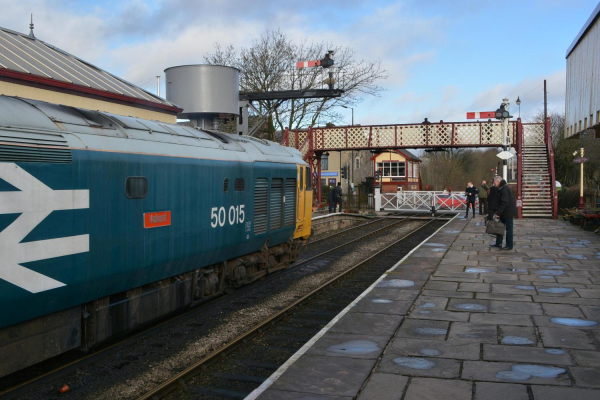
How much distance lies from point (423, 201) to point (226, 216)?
1048 inches

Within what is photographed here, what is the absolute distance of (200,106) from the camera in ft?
57.6

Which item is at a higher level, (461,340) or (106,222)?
(106,222)

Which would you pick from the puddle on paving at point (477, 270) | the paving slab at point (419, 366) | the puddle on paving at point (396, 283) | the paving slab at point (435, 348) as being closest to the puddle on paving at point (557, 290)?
the puddle on paving at point (477, 270)

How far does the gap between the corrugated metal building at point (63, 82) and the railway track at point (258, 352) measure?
7708 millimetres

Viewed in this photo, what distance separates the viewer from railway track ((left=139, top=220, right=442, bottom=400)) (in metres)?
5.49

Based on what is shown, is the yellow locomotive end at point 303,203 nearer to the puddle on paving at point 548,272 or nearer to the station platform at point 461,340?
the station platform at point 461,340

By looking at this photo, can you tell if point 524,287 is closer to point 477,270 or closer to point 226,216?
point 477,270

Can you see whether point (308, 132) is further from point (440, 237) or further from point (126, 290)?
point (126, 290)

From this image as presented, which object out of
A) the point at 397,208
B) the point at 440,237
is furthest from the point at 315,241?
the point at 397,208

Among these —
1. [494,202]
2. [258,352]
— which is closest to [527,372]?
A: [258,352]

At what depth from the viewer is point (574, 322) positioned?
705 centimetres

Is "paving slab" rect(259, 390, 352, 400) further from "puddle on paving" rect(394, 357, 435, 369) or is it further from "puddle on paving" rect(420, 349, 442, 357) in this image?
"puddle on paving" rect(420, 349, 442, 357)

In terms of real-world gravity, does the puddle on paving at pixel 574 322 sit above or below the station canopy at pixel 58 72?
below

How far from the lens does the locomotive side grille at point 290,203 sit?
11.3 m
